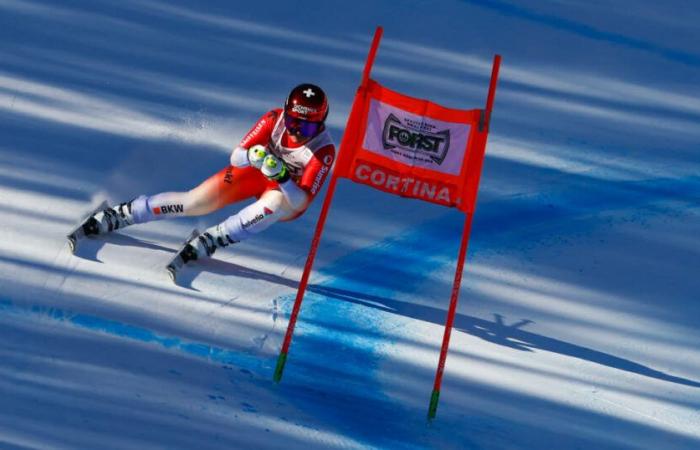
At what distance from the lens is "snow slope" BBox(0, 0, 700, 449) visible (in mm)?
5617

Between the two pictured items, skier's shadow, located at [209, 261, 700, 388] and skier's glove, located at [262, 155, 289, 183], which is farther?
skier's shadow, located at [209, 261, 700, 388]

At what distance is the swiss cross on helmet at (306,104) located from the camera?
244 inches

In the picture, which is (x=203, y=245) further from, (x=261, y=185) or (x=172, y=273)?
(x=261, y=185)

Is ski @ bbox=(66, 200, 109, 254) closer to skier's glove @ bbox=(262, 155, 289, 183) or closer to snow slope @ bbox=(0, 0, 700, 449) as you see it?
snow slope @ bbox=(0, 0, 700, 449)

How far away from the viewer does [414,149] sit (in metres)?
5.90

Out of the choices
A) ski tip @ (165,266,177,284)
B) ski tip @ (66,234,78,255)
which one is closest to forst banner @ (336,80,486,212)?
ski tip @ (165,266,177,284)

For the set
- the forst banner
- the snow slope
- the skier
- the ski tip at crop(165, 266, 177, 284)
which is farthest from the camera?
the ski tip at crop(165, 266, 177, 284)

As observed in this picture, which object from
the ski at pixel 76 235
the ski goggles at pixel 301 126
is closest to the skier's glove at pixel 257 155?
the ski goggles at pixel 301 126

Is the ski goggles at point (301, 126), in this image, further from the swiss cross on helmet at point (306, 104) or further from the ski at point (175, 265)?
the ski at point (175, 265)

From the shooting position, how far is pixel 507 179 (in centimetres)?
816

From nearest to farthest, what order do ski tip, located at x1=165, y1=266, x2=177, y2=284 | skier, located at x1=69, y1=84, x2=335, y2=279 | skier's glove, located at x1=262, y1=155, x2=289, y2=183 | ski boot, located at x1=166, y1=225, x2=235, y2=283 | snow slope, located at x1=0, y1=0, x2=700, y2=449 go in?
snow slope, located at x1=0, y1=0, x2=700, y2=449
skier's glove, located at x1=262, y1=155, x2=289, y2=183
skier, located at x1=69, y1=84, x2=335, y2=279
ski tip, located at x1=165, y1=266, x2=177, y2=284
ski boot, located at x1=166, y1=225, x2=235, y2=283

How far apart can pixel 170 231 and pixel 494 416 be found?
2.23m

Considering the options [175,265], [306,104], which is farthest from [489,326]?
[175,265]

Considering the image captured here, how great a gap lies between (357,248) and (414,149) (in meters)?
1.36
